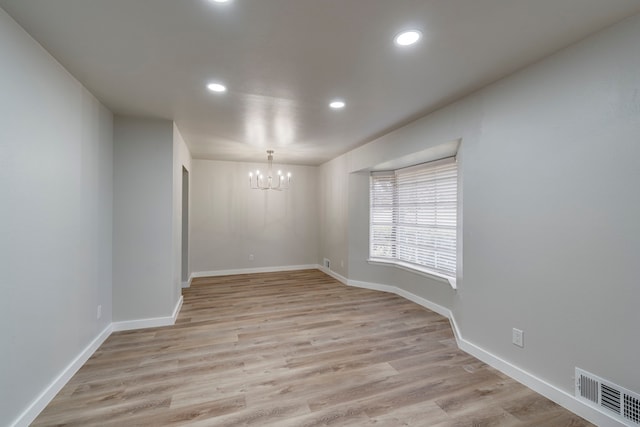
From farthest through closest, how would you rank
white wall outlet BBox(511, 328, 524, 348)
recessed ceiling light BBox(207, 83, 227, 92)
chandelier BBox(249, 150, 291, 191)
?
chandelier BBox(249, 150, 291, 191) → recessed ceiling light BBox(207, 83, 227, 92) → white wall outlet BBox(511, 328, 524, 348)

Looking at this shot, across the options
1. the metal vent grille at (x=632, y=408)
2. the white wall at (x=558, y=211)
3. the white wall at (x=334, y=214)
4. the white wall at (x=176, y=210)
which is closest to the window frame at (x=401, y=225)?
the white wall at (x=334, y=214)

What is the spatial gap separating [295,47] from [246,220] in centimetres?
467

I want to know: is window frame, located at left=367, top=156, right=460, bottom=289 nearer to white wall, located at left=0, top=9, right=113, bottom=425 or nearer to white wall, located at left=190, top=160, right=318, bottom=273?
white wall, located at left=190, top=160, right=318, bottom=273

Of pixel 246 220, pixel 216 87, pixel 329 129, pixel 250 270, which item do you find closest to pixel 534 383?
pixel 329 129

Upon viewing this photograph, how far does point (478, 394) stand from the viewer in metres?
2.06

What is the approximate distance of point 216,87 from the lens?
2.46 metres

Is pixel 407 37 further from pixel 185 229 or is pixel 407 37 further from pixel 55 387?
pixel 185 229

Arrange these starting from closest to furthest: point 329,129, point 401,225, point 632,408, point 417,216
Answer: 1. point 632,408
2. point 329,129
3. point 417,216
4. point 401,225

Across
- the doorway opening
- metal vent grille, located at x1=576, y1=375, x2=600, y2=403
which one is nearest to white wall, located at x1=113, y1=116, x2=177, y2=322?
the doorway opening

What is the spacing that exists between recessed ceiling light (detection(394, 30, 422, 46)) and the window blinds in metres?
2.12

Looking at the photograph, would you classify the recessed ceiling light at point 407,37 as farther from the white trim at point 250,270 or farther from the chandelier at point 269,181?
the white trim at point 250,270

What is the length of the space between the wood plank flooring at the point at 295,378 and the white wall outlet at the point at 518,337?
311mm

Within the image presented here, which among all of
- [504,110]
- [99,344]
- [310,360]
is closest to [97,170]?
[99,344]

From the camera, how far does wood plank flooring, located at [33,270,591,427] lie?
5.99 feet
